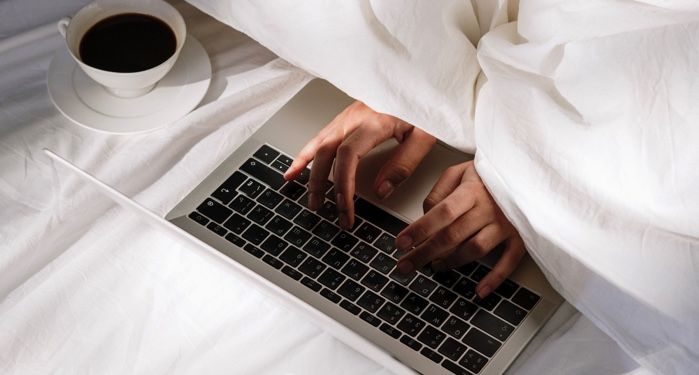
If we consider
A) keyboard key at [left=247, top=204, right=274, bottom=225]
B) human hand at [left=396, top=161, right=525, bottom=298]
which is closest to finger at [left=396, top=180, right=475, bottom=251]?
human hand at [left=396, top=161, right=525, bottom=298]

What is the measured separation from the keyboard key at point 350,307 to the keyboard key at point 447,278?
59 millimetres

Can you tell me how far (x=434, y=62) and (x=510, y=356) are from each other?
21 centimetres

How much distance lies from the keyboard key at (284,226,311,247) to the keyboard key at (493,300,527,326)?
0.15 m

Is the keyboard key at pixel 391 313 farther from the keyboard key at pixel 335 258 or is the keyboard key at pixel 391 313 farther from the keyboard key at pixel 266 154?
the keyboard key at pixel 266 154

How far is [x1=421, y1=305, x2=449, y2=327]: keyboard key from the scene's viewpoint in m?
0.66

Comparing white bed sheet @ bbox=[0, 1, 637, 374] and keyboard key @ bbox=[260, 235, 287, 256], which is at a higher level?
keyboard key @ bbox=[260, 235, 287, 256]

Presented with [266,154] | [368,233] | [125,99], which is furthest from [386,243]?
[125,99]

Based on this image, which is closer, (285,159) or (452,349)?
(452,349)

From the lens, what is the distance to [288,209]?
0.73 meters

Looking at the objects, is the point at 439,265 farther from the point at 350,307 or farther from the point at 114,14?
the point at 114,14

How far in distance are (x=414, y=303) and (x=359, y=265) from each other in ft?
0.16

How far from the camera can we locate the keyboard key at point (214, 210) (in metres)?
0.72

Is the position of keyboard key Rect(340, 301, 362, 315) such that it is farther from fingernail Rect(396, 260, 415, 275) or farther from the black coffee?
the black coffee

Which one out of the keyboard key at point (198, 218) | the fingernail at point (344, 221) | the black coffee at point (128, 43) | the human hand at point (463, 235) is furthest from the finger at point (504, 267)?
the black coffee at point (128, 43)
